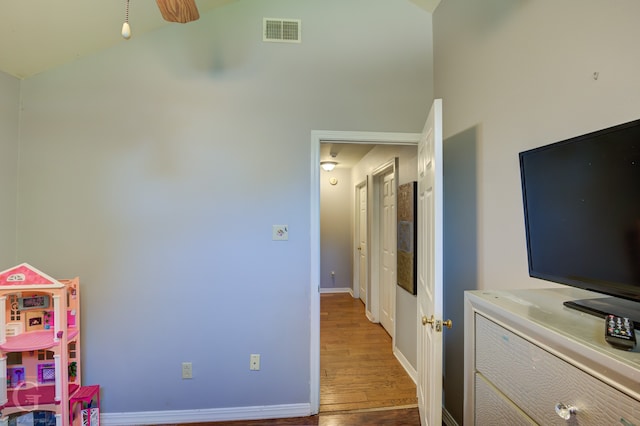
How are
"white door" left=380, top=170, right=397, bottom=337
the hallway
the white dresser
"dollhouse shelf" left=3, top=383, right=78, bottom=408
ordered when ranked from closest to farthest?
the white dresser < "dollhouse shelf" left=3, top=383, right=78, bottom=408 < the hallway < "white door" left=380, top=170, right=397, bottom=337

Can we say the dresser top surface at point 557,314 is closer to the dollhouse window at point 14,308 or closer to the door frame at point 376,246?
the dollhouse window at point 14,308

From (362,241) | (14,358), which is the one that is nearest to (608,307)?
(14,358)

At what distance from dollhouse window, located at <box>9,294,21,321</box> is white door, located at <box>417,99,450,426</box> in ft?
7.98

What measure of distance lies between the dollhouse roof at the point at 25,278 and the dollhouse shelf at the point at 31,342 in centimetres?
32

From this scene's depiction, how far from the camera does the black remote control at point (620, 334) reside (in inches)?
22.8

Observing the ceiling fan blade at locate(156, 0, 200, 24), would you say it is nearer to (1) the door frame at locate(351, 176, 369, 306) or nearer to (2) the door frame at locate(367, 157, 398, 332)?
(2) the door frame at locate(367, 157, 398, 332)

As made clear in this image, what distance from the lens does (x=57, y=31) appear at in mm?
1734

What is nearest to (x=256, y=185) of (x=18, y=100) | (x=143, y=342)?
(x=143, y=342)

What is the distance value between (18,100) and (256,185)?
170 cm

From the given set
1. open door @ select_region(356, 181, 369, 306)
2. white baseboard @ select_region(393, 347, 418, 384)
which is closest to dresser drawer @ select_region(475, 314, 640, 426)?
white baseboard @ select_region(393, 347, 418, 384)

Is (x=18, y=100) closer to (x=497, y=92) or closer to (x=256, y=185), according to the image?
(x=256, y=185)

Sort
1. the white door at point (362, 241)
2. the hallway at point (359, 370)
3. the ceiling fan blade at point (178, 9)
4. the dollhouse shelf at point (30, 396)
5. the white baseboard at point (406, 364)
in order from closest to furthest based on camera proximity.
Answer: the ceiling fan blade at point (178, 9)
the dollhouse shelf at point (30, 396)
the hallway at point (359, 370)
the white baseboard at point (406, 364)
the white door at point (362, 241)

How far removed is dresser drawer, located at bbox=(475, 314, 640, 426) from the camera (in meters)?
0.56

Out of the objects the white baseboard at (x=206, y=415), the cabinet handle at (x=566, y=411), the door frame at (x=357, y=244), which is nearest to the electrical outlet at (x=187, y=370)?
the white baseboard at (x=206, y=415)
